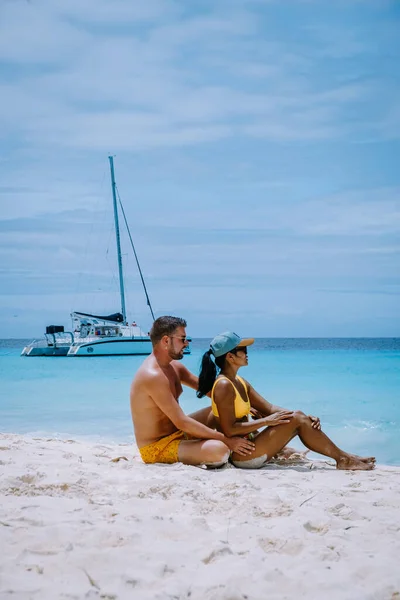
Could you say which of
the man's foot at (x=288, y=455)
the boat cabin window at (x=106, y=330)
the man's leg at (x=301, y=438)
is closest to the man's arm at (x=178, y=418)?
the man's leg at (x=301, y=438)

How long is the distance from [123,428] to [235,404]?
19.9ft

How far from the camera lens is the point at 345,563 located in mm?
2627

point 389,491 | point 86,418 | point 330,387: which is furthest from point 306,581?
point 330,387

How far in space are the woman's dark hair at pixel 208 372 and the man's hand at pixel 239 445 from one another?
473 millimetres

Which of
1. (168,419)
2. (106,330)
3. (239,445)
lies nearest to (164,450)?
(168,419)

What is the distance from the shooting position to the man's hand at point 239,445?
4660mm

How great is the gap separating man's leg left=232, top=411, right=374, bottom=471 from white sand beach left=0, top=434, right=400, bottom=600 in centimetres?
24

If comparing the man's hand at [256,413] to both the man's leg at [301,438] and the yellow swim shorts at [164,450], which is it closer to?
the man's leg at [301,438]

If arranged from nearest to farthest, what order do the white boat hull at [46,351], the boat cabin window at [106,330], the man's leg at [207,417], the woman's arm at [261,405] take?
the man's leg at [207,417], the woman's arm at [261,405], the boat cabin window at [106,330], the white boat hull at [46,351]

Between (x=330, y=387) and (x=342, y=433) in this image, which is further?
(x=330, y=387)

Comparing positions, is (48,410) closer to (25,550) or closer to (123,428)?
(123,428)

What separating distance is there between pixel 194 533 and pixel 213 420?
6.58 ft

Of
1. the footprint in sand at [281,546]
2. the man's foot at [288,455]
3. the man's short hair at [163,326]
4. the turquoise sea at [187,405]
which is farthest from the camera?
the turquoise sea at [187,405]

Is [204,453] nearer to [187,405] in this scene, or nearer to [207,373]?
[207,373]
